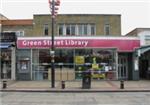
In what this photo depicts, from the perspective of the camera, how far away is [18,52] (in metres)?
38.8

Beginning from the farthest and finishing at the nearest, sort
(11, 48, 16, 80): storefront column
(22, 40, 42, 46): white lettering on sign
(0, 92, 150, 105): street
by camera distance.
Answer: (11, 48, 16, 80): storefront column < (22, 40, 42, 46): white lettering on sign < (0, 92, 150, 105): street

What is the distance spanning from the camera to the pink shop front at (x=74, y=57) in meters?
38.3

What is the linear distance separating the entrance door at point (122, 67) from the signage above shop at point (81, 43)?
1.81m

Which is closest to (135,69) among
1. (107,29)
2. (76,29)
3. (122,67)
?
(122,67)

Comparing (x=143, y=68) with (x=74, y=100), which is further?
(x=143, y=68)

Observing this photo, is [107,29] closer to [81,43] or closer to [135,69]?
[135,69]

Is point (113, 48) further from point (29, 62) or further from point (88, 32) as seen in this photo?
point (88, 32)

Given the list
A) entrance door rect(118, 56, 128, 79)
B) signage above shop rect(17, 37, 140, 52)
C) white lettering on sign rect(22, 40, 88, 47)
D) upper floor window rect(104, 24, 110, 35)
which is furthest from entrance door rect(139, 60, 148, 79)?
upper floor window rect(104, 24, 110, 35)

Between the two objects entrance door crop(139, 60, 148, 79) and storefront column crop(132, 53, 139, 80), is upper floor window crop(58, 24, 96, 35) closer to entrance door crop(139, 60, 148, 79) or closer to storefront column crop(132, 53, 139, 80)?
entrance door crop(139, 60, 148, 79)

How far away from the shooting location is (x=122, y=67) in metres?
40.0

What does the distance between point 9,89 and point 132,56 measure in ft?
50.8

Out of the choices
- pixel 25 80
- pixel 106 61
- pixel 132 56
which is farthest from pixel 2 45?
pixel 132 56

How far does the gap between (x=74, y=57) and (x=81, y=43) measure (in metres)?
1.52

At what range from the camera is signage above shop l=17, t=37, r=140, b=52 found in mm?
38281
